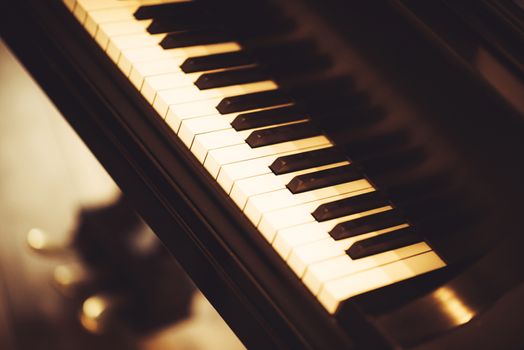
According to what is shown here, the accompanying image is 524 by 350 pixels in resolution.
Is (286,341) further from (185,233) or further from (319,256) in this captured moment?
(185,233)

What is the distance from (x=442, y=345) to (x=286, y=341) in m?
0.30

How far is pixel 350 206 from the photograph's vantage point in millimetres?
1309

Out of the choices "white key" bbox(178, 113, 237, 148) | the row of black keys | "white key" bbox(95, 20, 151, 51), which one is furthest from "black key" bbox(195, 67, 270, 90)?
"white key" bbox(95, 20, 151, 51)

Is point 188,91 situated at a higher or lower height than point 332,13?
lower

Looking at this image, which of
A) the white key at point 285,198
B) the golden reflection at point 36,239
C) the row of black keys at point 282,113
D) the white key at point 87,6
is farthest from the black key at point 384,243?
the golden reflection at point 36,239

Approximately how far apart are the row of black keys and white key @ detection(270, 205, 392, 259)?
0.02 m

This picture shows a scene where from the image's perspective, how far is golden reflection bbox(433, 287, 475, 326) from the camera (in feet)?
3.42

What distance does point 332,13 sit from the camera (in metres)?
1.31

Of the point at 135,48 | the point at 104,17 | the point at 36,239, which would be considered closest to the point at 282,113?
the point at 135,48

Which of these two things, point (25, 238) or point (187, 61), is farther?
point (25, 238)

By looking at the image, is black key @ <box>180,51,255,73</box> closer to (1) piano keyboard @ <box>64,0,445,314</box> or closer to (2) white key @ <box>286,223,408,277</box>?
(1) piano keyboard @ <box>64,0,445,314</box>

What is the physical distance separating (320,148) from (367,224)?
0.22m

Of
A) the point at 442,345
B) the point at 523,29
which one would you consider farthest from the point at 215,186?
the point at 523,29

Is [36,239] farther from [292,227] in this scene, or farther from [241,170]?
[292,227]
